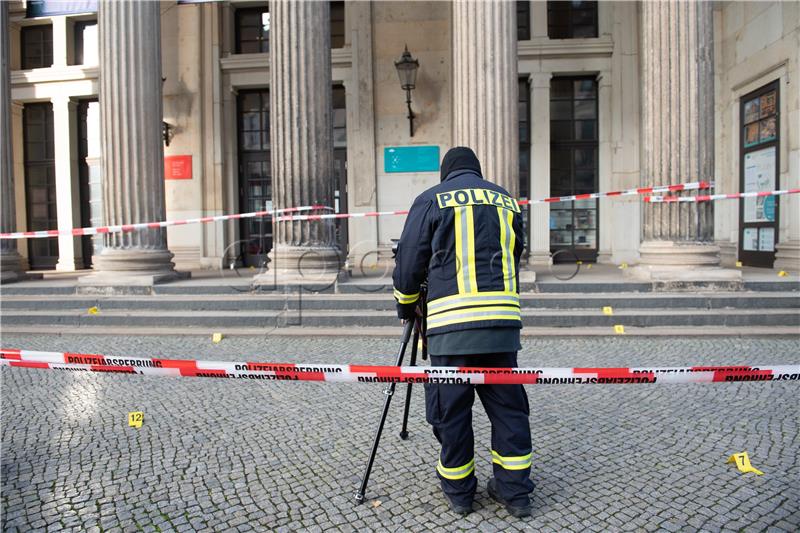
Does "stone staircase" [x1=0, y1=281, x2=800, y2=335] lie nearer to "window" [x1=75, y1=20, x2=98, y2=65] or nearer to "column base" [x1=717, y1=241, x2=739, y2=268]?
"column base" [x1=717, y1=241, x2=739, y2=268]

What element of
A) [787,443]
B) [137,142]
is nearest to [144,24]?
[137,142]

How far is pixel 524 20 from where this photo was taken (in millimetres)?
12625

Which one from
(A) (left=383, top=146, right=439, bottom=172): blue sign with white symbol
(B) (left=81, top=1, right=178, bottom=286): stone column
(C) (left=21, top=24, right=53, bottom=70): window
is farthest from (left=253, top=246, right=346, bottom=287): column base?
(C) (left=21, top=24, right=53, bottom=70): window

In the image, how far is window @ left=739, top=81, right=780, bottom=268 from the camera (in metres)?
10.7

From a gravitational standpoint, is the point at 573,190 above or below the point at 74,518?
above

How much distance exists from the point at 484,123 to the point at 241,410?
18.1 ft

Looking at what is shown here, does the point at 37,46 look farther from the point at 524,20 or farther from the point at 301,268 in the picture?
the point at 524,20

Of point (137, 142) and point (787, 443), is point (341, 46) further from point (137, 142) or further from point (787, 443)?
point (787, 443)

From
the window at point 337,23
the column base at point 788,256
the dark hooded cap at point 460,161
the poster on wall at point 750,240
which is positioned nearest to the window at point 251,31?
the window at point 337,23

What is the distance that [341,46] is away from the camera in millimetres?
12953

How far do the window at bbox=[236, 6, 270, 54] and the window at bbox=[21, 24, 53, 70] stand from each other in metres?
4.67

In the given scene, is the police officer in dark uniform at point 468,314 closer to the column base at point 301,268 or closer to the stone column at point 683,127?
the column base at point 301,268

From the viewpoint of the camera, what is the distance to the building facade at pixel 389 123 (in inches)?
433

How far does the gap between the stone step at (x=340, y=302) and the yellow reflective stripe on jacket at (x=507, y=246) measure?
5.01m
